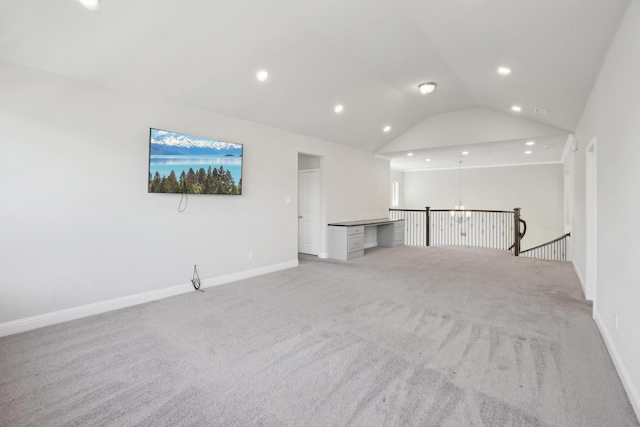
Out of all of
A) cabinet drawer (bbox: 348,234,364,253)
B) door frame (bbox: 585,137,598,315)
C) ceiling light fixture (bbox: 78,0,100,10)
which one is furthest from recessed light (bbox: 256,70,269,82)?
door frame (bbox: 585,137,598,315)

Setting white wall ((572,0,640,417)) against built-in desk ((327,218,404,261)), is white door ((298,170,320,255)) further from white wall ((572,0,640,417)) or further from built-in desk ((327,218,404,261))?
white wall ((572,0,640,417))

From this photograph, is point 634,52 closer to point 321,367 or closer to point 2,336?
point 321,367

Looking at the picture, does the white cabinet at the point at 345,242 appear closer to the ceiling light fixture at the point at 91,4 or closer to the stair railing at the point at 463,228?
the stair railing at the point at 463,228

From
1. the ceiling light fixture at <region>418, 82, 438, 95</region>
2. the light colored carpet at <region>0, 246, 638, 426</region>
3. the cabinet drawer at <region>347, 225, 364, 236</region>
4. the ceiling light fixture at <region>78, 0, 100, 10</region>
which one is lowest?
the light colored carpet at <region>0, 246, 638, 426</region>

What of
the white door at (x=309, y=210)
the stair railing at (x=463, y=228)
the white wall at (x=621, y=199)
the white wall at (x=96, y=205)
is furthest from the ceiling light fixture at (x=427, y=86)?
the stair railing at (x=463, y=228)

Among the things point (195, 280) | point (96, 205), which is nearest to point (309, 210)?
point (195, 280)

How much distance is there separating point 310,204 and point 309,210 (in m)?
0.15

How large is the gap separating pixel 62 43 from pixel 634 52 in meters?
4.69

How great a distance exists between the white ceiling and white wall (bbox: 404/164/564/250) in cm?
579

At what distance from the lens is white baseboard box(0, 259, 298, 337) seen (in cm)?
301

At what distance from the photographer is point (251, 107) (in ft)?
15.6

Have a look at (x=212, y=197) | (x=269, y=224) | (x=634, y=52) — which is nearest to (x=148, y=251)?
(x=212, y=197)

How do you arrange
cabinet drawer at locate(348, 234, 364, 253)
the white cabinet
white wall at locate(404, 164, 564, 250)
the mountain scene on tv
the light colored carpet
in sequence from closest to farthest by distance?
the light colored carpet → the mountain scene on tv → the white cabinet → cabinet drawer at locate(348, 234, 364, 253) → white wall at locate(404, 164, 564, 250)

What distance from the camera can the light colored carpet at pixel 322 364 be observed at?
1855 mm
